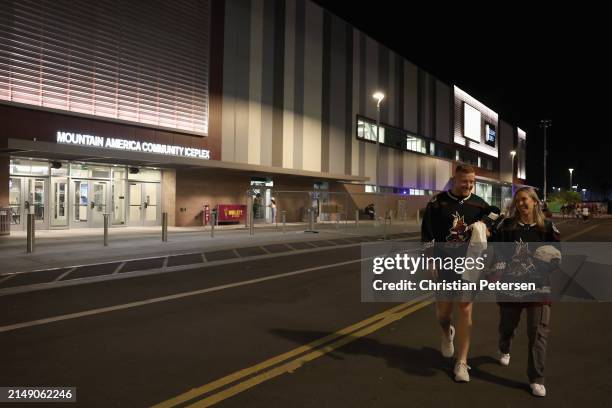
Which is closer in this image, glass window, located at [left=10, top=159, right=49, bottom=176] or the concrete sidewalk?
the concrete sidewalk

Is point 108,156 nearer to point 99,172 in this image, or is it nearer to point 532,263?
point 99,172

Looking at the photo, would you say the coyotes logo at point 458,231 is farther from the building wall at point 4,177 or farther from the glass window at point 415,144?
the glass window at point 415,144

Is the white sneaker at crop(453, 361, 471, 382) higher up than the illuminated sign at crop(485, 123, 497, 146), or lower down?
lower down

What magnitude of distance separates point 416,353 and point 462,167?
2.08m

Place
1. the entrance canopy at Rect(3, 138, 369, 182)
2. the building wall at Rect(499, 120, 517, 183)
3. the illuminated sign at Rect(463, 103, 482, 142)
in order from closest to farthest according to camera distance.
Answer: the entrance canopy at Rect(3, 138, 369, 182) → the illuminated sign at Rect(463, 103, 482, 142) → the building wall at Rect(499, 120, 517, 183)

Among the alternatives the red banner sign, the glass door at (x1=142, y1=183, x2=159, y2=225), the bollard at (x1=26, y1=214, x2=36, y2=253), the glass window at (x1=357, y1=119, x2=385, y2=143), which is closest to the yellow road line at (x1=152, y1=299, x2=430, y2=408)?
the bollard at (x1=26, y1=214, x2=36, y2=253)

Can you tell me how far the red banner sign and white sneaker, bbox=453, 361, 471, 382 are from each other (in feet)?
67.5

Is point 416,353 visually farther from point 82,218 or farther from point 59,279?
point 82,218

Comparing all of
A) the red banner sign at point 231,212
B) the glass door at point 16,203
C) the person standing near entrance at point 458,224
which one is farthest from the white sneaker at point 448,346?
the red banner sign at point 231,212

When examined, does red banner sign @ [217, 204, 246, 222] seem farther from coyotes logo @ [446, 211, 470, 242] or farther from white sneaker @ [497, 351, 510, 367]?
coyotes logo @ [446, 211, 470, 242]

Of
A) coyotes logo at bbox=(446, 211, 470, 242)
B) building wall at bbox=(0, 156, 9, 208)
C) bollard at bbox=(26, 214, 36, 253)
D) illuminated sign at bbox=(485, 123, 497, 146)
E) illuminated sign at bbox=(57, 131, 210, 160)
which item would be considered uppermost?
illuminated sign at bbox=(485, 123, 497, 146)

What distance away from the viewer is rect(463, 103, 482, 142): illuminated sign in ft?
171

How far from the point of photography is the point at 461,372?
14.1 feet

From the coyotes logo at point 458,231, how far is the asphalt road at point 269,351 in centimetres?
129
